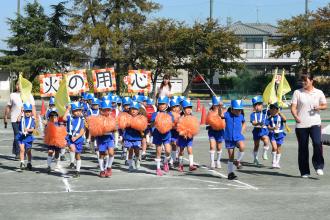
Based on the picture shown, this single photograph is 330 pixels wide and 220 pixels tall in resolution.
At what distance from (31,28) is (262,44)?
2920cm

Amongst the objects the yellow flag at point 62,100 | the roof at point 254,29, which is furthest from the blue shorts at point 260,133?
the roof at point 254,29

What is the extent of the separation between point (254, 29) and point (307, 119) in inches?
2728

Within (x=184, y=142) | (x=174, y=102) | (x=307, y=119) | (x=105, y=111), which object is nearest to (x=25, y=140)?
(x=105, y=111)

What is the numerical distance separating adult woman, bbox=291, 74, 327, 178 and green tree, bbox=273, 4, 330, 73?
4694 cm

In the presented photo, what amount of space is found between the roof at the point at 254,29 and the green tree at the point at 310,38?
14.0m

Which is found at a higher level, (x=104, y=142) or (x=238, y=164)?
(x=104, y=142)

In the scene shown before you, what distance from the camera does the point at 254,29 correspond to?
3189 inches

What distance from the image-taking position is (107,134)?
13305 millimetres

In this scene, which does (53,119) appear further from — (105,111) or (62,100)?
(105,111)

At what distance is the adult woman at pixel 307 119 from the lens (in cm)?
1288

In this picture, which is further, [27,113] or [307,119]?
[27,113]

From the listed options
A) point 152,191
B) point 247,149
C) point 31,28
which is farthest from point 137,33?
point 152,191

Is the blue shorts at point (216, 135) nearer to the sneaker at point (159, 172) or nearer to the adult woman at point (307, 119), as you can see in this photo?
the sneaker at point (159, 172)

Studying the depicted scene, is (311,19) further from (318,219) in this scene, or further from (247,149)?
(318,219)
